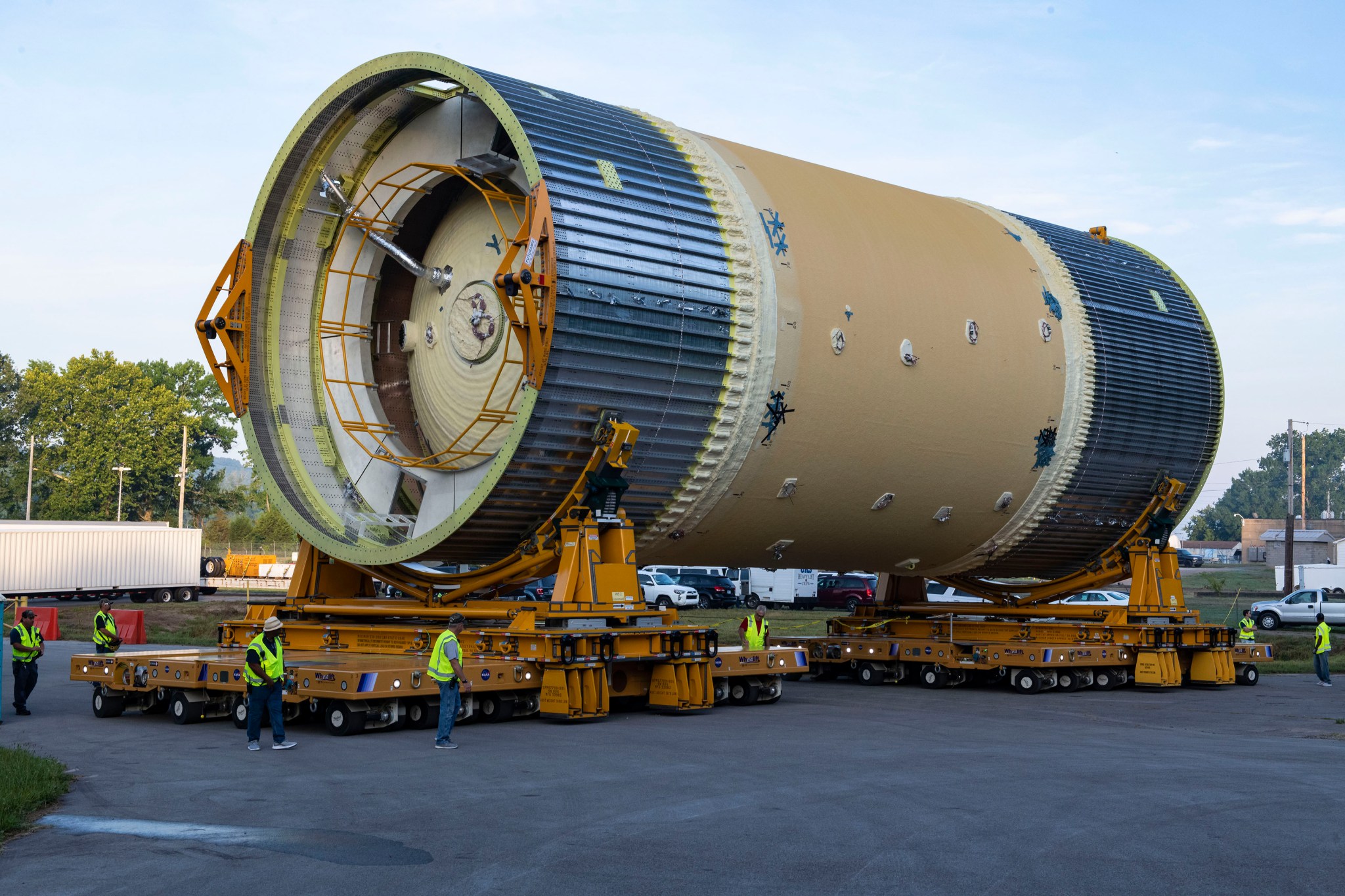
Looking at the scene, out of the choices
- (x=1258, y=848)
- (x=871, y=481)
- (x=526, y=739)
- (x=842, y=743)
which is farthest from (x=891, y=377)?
(x=1258, y=848)

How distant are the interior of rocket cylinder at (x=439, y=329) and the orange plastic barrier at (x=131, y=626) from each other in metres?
17.4

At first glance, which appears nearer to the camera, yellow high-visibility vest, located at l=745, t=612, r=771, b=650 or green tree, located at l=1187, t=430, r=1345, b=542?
yellow high-visibility vest, located at l=745, t=612, r=771, b=650

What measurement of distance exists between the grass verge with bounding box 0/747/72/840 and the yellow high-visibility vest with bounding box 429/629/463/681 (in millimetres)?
3356

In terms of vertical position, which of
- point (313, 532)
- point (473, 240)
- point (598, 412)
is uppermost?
point (473, 240)

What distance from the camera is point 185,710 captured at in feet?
46.8

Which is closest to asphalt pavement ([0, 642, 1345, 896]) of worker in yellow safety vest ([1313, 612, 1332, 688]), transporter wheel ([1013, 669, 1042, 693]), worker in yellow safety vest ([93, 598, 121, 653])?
transporter wheel ([1013, 669, 1042, 693])

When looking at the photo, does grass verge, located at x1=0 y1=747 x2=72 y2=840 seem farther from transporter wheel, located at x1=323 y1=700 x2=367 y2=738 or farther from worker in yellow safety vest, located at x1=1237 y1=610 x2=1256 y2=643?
worker in yellow safety vest, located at x1=1237 y1=610 x2=1256 y2=643

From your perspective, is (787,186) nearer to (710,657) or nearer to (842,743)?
(710,657)

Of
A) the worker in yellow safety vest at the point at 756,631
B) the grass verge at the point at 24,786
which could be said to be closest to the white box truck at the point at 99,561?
the worker in yellow safety vest at the point at 756,631

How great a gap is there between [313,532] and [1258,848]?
38.6 ft

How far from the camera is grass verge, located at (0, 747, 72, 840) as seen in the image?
28.0 ft

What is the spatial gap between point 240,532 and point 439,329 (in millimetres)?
93837

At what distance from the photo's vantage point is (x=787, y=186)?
15.7m

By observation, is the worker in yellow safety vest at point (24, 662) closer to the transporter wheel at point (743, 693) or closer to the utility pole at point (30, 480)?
the transporter wheel at point (743, 693)
